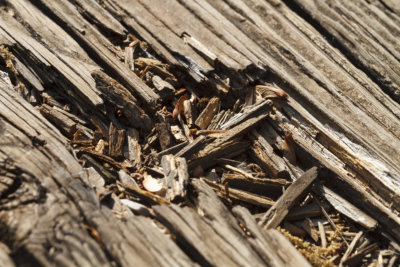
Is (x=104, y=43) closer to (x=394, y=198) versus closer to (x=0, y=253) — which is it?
(x=0, y=253)

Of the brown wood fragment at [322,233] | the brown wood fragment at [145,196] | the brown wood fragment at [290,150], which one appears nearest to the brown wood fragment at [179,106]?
the brown wood fragment at [145,196]

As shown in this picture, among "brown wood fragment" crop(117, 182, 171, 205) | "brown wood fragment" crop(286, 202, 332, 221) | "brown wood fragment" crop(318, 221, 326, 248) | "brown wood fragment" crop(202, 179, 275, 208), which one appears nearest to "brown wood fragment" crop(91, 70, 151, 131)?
"brown wood fragment" crop(117, 182, 171, 205)

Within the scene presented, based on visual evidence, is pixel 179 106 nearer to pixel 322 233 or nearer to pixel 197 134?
pixel 197 134

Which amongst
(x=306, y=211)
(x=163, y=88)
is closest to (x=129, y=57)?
(x=163, y=88)

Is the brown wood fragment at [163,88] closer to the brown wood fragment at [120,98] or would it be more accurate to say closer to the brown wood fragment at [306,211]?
the brown wood fragment at [120,98]

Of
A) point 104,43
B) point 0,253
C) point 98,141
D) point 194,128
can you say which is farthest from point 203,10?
point 0,253

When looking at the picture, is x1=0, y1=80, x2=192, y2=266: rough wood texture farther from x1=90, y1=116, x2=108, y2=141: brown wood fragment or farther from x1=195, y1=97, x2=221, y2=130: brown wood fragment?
x1=195, y1=97, x2=221, y2=130: brown wood fragment
